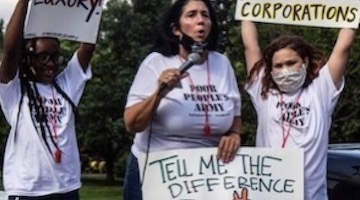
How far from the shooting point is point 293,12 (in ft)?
16.9

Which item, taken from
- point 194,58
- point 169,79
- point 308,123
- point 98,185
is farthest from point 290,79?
point 98,185

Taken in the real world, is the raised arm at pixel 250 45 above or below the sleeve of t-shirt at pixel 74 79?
above

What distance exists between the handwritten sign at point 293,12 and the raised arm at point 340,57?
12 cm

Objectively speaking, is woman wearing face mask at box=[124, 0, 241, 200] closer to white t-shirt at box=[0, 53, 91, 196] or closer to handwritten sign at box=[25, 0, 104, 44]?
white t-shirt at box=[0, 53, 91, 196]

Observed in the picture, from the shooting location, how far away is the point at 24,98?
485 cm

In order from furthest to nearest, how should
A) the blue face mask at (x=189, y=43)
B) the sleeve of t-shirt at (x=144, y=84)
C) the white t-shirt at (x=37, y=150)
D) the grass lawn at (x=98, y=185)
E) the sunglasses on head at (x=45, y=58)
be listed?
the grass lawn at (x=98, y=185) → the sunglasses on head at (x=45, y=58) → the white t-shirt at (x=37, y=150) → the blue face mask at (x=189, y=43) → the sleeve of t-shirt at (x=144, y=84)

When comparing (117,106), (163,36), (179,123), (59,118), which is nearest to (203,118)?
(179,123)

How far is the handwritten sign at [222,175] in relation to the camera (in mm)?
4586

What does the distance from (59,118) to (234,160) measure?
3.07ft

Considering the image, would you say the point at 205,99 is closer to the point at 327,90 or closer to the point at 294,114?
the point at 294,114

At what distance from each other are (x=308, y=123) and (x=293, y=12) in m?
0.73

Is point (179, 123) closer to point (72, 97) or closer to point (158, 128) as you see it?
point (158, 128)

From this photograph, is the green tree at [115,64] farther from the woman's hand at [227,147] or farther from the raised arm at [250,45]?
the woman's hand at [227,147]

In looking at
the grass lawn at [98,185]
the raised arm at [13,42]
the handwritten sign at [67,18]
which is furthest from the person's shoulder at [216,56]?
the grass lawn at [98,185]
